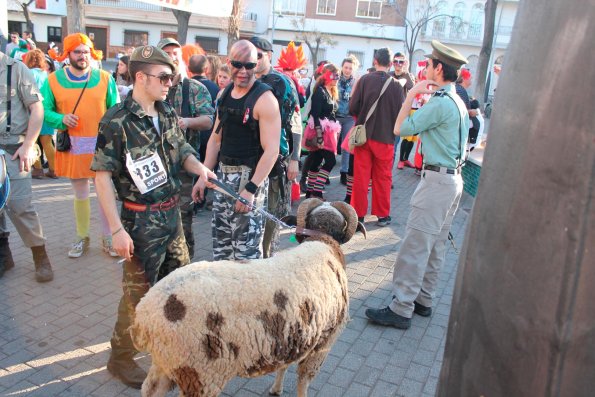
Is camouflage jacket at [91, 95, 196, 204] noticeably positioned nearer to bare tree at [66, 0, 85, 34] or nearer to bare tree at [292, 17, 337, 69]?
bare tree at [66, 0, 85, 34]

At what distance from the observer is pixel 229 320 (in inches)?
93.4

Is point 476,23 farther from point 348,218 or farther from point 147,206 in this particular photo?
point 147,206

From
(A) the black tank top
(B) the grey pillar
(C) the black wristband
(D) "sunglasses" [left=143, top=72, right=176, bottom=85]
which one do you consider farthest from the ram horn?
(B) the grey pillar

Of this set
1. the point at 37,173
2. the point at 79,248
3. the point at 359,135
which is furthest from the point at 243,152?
the point at 37,173

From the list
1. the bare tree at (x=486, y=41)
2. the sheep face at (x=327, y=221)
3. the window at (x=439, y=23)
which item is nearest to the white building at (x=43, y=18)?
the window at (x=439, y=23)

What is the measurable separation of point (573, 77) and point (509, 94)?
13 centimetres

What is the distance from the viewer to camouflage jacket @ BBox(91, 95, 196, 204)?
2840 millimetres

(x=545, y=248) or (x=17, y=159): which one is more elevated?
(x=545, y=248)

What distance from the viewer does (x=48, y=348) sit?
360 centimetres

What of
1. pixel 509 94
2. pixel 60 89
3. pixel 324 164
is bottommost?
pixel 324 164

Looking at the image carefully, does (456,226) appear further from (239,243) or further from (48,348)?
(48,348)

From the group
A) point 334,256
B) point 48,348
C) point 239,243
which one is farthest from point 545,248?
point 48,348

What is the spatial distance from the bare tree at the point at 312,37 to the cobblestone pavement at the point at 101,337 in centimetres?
3998

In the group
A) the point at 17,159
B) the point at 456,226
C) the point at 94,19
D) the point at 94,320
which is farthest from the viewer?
the point at 94,19
